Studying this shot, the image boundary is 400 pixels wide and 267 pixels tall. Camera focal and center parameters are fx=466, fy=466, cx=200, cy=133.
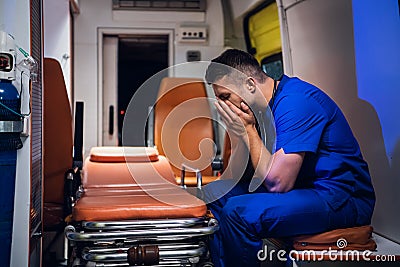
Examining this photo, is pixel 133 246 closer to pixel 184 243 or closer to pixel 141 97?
pixel 184 243

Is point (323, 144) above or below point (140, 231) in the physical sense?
above

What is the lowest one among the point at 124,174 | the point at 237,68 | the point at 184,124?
the point at 124,174

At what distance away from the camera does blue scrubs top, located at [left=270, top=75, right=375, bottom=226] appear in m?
2.15

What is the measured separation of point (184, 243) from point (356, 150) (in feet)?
3.11

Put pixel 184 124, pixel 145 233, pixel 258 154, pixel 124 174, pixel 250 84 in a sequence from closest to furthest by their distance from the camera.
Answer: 1. pixel 145 233
2. pixel 258 154
3. pixel 250 84
4. pixel 124 174
5. pixel 184 124

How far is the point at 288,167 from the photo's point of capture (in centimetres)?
211

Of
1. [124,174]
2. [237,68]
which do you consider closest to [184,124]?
[124,174]

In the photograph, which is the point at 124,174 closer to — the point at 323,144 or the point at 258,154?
the point at 258,154

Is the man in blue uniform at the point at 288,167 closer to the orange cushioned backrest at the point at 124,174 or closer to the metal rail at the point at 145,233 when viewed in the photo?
the metal rail at the point at 145,233

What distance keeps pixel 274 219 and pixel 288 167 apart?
0.24 m

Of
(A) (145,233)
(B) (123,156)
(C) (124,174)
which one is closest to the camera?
(A) (145,233)

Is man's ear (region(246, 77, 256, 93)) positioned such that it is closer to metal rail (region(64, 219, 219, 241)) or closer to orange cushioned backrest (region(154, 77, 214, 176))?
metal rail (region(64, 219, 219, 241))

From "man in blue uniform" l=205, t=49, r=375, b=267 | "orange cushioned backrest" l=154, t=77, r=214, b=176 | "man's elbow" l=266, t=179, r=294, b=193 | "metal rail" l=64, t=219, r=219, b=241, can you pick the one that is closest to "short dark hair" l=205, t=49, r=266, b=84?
"man in blue uniform" l=205, t=49, r=375, b=267

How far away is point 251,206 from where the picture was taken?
2146 mm
